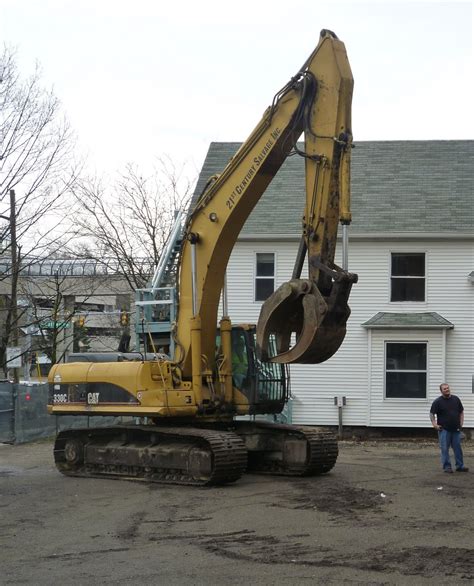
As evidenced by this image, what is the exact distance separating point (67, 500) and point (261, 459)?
3.87 m

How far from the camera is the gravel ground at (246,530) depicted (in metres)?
8.45

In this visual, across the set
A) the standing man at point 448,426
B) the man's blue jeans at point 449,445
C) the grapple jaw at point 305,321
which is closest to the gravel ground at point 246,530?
the man's blue jeans at point 449,445

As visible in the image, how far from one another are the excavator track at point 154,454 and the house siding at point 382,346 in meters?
9.70

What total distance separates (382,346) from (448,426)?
854 centimetres

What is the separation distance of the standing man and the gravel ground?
0.38 meters

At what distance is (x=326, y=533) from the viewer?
10.4 metres

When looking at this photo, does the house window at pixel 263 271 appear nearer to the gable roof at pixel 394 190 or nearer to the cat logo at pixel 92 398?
the gable roof at pixel 394 190

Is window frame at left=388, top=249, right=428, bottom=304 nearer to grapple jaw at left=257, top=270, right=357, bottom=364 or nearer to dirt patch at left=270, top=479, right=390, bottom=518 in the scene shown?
dirt patch at left=270, top=479, right=390, bottom=518

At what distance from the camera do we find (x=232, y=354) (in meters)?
16.1

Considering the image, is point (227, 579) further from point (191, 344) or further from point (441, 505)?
point (191, 344)

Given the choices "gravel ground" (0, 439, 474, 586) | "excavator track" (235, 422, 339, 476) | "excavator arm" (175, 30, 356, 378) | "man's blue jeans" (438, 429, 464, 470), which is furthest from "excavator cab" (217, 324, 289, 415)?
"man's blue jeans" (438, 429, 464, 470)

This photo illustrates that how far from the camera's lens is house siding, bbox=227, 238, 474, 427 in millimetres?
24828

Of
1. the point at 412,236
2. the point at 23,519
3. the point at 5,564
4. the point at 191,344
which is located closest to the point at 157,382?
the point at 191,344

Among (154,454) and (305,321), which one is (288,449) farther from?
(305,321)
